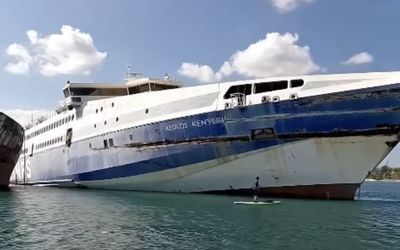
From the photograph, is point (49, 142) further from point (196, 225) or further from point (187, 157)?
point (196, 225)

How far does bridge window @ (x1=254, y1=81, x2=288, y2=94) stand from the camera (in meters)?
27.7

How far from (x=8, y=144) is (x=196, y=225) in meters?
27.6

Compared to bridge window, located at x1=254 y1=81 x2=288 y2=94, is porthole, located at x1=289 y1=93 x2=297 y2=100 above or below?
below

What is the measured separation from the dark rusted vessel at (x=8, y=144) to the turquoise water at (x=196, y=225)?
1433cm

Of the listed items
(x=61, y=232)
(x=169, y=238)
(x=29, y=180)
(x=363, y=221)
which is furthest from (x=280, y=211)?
(x=29, y=180)

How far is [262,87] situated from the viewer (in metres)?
28.4

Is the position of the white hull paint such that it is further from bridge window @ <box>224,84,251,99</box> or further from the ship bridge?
the ship bridge

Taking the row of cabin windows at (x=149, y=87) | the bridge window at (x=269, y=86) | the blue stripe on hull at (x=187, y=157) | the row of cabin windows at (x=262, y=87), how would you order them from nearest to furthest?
the row of cabin windows at (x=262, y=87)
the bridge window at (x=269, y=86)
the blue stripe on hull at (x=187, y=157)
the row of cabin windows at (x=149, y=87)

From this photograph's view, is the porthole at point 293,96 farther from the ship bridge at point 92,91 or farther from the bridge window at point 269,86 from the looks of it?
the ship bridge at point 92,91

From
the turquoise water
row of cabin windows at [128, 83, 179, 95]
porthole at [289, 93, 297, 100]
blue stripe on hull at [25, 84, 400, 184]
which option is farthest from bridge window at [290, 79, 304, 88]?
row of cabin windows at [128, 83, 179, 95]

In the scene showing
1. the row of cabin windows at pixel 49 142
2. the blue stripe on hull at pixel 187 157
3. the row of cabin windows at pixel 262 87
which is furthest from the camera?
the row of cabin windows at pixel 49 142

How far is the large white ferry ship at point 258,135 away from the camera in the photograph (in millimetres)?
25969

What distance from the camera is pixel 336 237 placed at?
16344 mm

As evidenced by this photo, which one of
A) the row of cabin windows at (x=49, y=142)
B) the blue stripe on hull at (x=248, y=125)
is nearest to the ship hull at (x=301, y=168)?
the blue stripe on hull at (x=248, y=125)
